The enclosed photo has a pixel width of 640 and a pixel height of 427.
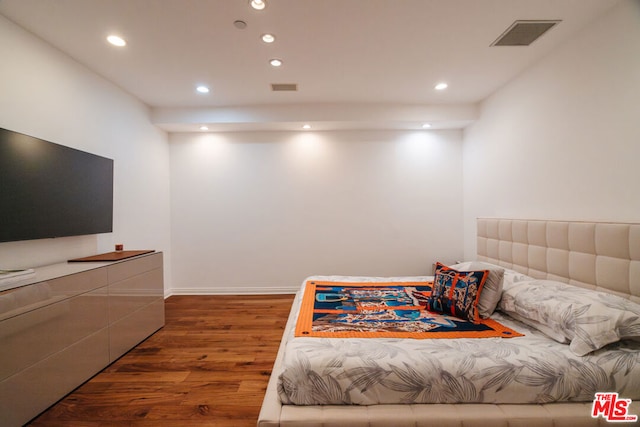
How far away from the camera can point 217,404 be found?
1.67 meters

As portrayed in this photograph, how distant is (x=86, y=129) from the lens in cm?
250

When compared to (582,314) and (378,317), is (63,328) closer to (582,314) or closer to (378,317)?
(378,317)

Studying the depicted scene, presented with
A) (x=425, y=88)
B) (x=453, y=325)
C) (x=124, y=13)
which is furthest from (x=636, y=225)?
(x=124, y=13)

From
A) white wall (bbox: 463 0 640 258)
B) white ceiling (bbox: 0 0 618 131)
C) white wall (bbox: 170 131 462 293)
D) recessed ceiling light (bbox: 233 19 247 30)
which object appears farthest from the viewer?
white wall (bbox: 170 131 462 293)

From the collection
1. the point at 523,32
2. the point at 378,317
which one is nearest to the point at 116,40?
the point at 378,317

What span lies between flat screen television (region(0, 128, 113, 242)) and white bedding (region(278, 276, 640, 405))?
2.18 m

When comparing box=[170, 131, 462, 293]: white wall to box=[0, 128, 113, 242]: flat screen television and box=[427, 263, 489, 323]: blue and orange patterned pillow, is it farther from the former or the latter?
box=[427, 263, 489, 323]: blue and orange patterned pillow

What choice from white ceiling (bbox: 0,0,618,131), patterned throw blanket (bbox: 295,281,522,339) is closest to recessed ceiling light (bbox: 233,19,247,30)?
white ceiling (bbox: 0,0,618,131)

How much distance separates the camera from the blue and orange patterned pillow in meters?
1.78

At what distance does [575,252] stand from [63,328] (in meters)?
3.72

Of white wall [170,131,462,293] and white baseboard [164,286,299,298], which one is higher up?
white wall [170,131,462,293]

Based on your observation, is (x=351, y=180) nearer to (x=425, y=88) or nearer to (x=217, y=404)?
(x=425, y=88)

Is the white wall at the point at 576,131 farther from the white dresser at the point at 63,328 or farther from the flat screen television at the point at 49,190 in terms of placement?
the flat screen television at the point at 49,190

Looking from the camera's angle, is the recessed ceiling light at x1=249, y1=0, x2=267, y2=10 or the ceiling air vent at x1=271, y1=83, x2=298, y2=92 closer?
the recessed ceiling light at x1=249, y1=0, x2=267, y2=10
